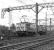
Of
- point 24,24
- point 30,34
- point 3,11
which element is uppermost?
point 3,11

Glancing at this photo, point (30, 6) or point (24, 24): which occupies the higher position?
point (30, 6)

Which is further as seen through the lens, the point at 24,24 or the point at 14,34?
the point at 24,24

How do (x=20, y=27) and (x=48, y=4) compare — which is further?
(x=20, y=27)

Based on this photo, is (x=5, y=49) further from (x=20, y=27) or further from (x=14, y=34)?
(x=20, y=27)

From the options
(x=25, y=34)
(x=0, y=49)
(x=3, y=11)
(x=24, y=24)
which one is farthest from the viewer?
(x=24, y=24)

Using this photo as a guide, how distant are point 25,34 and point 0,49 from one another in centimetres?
1676

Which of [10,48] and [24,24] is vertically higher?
[24,24]

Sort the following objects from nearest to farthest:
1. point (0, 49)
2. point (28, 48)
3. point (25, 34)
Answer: point (0, 49)
point (28, 48)
point (25, 34)

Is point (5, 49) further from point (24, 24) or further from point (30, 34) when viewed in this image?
point (24, 24)

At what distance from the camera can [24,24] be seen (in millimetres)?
32688

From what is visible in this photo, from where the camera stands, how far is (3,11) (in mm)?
28875

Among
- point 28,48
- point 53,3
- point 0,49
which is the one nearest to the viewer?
point 0,49

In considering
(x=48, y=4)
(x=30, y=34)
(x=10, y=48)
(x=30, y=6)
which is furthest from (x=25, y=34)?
(x=10, y=48)

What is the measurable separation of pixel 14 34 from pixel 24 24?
1041cm
